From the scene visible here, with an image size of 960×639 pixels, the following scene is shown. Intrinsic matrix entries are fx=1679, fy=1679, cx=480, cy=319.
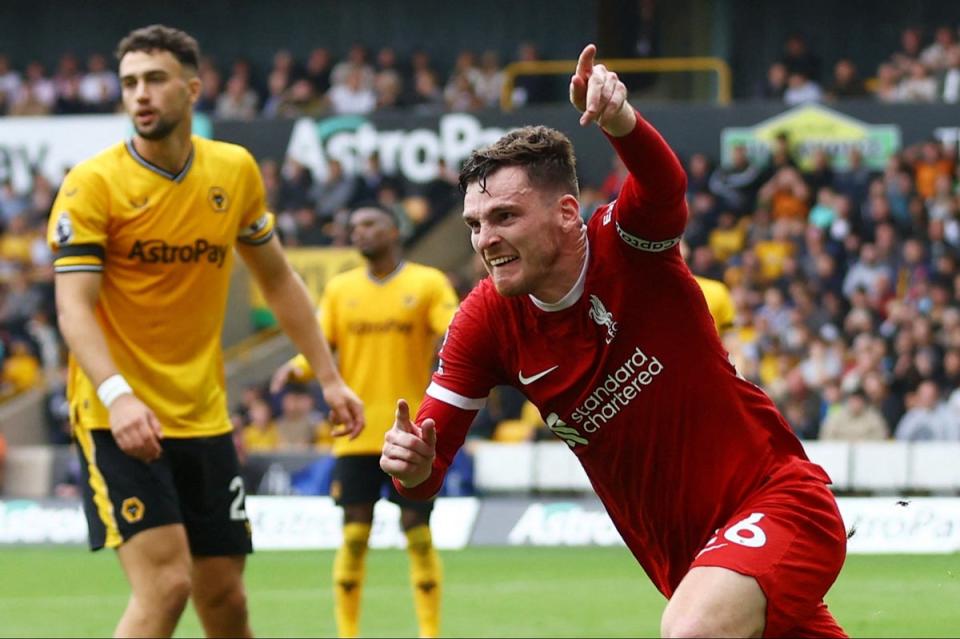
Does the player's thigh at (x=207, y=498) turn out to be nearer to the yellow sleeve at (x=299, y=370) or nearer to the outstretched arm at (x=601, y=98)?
the outstretched arm at (x=601, y=98)

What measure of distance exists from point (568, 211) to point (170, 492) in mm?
2083

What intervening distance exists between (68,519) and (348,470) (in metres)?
7.35

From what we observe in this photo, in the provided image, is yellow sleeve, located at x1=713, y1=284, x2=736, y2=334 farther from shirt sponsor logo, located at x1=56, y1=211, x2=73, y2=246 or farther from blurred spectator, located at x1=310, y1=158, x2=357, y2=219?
blurred spectator, located at x1=310, y1=158, x2=357, y2=219

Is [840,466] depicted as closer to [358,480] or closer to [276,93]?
[358,480]

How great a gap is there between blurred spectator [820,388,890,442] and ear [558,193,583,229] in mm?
12067

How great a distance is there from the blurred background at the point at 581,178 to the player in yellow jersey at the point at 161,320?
4953 millimetres

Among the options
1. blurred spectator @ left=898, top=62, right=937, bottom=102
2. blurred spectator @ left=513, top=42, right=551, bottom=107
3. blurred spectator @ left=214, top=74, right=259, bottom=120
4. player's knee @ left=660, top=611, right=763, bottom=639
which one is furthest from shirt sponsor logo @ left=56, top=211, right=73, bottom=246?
blurred spectator @ left=214, top=74, right=259, bottom=120

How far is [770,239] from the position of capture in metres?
20.3

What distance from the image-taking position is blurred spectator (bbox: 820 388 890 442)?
1664 centimetres

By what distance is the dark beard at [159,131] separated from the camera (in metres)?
6.42

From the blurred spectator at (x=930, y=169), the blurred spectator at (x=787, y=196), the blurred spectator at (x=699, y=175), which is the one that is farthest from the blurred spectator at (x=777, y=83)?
the blurred spectator at (x=930, y=169)

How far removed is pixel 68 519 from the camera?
16406 millimetres

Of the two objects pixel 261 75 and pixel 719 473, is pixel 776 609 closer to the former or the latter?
pixel 719 473

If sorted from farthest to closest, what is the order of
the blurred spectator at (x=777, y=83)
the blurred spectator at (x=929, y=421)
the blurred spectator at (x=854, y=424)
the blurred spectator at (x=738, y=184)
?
the blurred spectator at (x=777, y=83)
the blurred spectator at (x=738, y=184)
the blurred spectator at (x=854, y=424)
the blurred spectator at (x=929, y=421)
